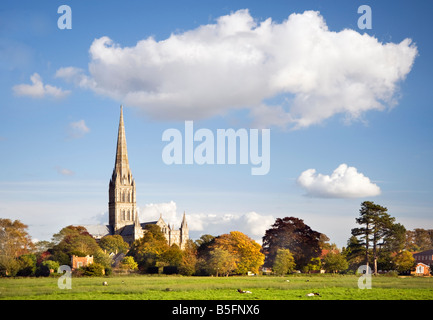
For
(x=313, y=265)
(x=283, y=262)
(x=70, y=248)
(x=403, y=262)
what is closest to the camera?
(x=283, y=262)

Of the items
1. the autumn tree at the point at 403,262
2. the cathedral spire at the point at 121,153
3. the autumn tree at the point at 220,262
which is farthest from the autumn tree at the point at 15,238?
the cathedral spire at the point at 121,153

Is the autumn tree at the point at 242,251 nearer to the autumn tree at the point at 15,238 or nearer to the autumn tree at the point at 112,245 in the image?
the autumn tree at the point at 15,238

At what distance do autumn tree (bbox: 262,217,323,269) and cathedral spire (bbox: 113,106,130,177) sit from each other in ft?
397

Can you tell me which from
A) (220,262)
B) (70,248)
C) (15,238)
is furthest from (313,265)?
(15,238)

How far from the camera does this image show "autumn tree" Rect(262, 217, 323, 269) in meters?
82.0

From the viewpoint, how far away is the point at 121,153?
196 metres

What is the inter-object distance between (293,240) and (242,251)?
9.58 m

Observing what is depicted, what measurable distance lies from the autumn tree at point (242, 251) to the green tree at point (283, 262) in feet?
8.29

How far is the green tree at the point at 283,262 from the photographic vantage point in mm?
75312

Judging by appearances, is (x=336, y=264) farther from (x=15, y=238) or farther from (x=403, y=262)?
(x=15, y=238)

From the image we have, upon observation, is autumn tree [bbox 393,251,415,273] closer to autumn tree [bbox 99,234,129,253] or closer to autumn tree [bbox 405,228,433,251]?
autumn tree [bbox 405,228,433,251]
